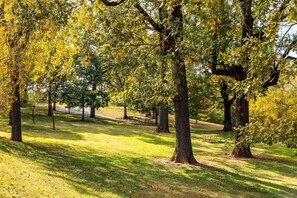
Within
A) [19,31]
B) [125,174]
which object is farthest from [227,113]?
[19,31]

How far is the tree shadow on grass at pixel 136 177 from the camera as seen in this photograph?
31.8 feet

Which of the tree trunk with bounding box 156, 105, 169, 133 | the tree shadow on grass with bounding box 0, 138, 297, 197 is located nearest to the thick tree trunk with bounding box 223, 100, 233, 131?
the tree trunk with bounding box 156, 105, 169, 133

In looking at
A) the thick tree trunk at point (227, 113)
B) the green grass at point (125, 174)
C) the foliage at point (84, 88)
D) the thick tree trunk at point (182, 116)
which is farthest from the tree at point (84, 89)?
the thick tree trunk at point (182, 116)

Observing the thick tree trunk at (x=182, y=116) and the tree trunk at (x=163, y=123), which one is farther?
the tree trunk at (x=163, y=123)

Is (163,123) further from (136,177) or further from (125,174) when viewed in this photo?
(136,177)

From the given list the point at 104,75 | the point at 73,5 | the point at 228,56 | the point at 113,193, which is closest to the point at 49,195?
the point at 113,193

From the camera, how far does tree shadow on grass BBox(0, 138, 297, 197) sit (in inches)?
382

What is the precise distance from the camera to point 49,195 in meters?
7.64

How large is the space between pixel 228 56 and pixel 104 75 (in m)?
33.2

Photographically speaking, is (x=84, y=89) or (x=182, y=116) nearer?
(x=182, y=116)

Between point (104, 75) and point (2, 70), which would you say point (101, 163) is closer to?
point (2, 70)

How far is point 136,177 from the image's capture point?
1125 centimetres

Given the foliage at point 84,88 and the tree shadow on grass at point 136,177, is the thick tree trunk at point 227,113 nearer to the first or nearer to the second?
the foliage at point 84,88

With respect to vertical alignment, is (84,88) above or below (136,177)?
above
